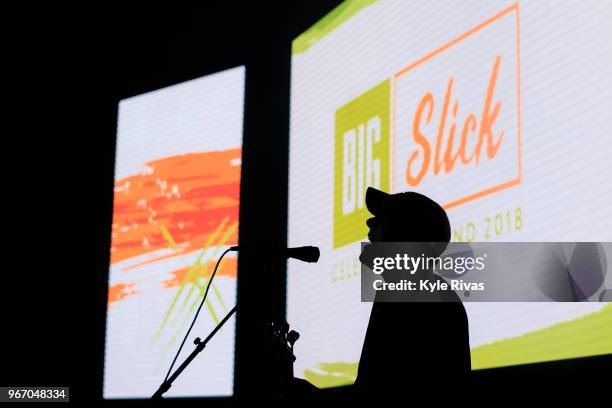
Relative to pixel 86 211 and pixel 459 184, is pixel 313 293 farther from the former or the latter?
pixel 86 211

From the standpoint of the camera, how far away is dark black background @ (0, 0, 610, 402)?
16.5ft

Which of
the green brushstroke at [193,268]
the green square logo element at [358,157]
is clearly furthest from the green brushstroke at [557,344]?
the green brushstroke at [193,268]

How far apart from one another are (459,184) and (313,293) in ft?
3.65

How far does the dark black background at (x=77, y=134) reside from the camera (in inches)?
198

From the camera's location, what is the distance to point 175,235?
4.85m

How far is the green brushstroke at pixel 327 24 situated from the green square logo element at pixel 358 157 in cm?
41

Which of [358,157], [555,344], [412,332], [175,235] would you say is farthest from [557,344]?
[175,235]

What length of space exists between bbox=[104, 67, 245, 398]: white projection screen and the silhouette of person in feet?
7.88

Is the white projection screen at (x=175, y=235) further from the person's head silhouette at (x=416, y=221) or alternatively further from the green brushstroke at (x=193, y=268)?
the person's head silhouette at (x=416, y=221)

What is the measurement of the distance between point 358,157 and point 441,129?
0.61 m

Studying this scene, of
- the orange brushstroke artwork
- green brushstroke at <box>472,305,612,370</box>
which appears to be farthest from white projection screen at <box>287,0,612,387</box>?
the orange brushstroke artwork

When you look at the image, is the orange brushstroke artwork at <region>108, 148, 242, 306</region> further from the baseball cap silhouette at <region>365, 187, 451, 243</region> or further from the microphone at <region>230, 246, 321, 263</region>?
the baseball cap silhouette at <region>365, 187, 451, 243</region>

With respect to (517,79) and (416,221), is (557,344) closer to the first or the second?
(416,221)

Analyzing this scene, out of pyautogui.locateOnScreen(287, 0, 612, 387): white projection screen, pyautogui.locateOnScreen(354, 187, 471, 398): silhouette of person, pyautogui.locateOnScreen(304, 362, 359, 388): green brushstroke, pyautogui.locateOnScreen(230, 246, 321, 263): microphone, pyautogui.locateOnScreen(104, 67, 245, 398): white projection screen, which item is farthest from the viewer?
pyautogui.locateOnScreen(104, 67, 245, 398): white projection screen
